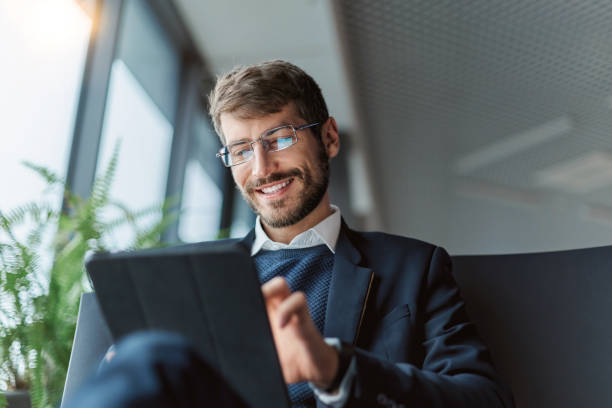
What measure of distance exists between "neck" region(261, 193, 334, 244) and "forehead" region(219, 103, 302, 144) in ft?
0.74

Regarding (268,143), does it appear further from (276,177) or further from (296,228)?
(296,228)

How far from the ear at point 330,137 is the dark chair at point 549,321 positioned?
488 millimetres

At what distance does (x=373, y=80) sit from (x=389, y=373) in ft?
11.8

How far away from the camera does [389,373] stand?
765 millimetres

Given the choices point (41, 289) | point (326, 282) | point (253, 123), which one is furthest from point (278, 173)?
point (41, 289)

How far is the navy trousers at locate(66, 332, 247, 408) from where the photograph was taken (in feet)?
1.44

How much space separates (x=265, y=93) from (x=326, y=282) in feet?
1.52

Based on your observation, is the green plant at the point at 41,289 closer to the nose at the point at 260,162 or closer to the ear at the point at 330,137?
the nose at the point at 260,162

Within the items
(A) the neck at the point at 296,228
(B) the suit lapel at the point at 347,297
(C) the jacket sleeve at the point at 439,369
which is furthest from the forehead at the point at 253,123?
(C) the jacket sleeve at the point at 439,369

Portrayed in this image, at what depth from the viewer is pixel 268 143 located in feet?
4.27

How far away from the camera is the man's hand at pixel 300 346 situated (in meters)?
0.70

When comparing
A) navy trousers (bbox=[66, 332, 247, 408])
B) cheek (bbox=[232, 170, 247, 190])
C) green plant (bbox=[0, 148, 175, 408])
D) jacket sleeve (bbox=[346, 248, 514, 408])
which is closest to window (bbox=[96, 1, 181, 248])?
green plant (bbox=[0, 148, 175, 408])

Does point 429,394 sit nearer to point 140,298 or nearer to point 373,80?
point 140,298

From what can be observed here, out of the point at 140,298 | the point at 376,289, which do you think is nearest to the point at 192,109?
the point at 376,289
